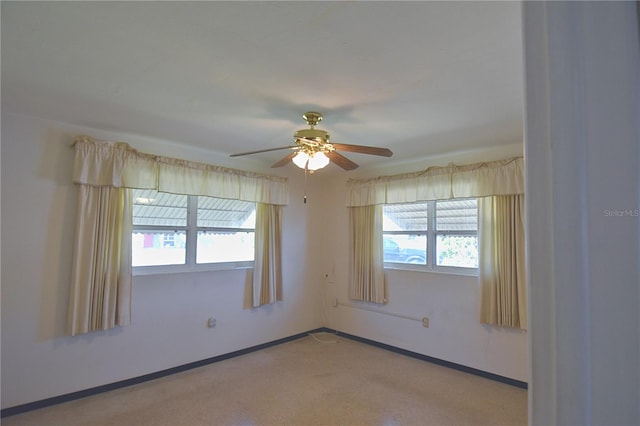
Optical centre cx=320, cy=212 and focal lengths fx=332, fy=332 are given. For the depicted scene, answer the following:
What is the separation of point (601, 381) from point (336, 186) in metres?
4.81

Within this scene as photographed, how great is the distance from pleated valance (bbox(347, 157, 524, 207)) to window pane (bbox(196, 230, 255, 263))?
61.3 inches

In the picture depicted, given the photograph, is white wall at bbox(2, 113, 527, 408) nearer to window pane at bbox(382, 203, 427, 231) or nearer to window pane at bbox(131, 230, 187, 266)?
window pane at bbox(131, 230, 187, 266)

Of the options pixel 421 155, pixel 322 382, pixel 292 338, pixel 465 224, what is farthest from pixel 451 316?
pixel 292 338

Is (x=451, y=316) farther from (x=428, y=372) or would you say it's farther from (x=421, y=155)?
(x=421, y=155)

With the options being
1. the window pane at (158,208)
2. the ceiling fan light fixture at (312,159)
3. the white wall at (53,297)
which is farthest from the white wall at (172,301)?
the ceiling fan light fixture at (312,159)

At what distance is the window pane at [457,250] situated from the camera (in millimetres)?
3744

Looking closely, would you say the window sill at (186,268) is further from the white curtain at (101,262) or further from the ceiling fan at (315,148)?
the ceiling fan at (315,148)

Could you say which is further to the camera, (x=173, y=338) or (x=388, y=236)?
(x=388, y=236)

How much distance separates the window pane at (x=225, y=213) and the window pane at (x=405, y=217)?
1814mm

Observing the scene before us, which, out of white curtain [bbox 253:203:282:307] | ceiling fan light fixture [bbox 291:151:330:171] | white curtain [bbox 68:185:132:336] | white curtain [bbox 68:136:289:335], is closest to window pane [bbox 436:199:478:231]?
ceiling fan light fixture [bbox 291:151:330:171]

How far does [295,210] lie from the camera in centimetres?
488

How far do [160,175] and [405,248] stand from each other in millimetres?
3030

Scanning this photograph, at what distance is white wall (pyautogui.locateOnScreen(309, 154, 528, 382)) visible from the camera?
3.46 meters

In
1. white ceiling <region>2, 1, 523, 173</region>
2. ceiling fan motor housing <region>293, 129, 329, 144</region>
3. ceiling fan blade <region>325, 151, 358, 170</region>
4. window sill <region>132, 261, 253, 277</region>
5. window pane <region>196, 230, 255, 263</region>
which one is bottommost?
window sill <region>132, 261, 253, 277</region>
